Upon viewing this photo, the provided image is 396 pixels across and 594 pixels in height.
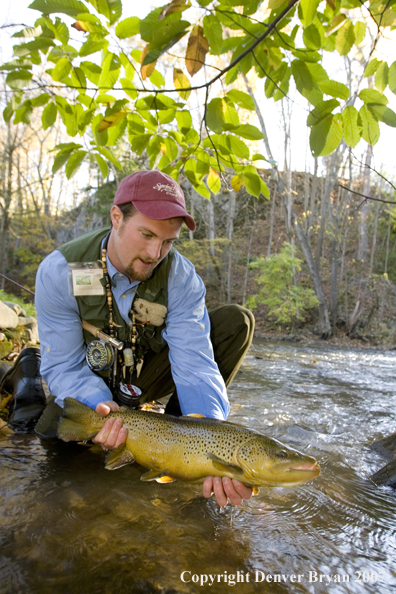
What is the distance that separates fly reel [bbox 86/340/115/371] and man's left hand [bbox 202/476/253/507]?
122 centimetres

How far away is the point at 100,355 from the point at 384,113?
7.78ft

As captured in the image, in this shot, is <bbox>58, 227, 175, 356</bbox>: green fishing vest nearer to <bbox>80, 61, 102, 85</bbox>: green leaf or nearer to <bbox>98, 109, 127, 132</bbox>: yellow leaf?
<bbox>98, 109, 127, 132</bbox>: yellow leaf

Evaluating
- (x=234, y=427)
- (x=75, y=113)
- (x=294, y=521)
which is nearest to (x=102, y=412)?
(x=234, y=427)

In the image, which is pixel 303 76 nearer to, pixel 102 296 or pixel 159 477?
pixel 102 296

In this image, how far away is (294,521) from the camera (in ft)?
7.66

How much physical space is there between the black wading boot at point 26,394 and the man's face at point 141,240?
1438 mm

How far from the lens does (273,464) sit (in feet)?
6.56

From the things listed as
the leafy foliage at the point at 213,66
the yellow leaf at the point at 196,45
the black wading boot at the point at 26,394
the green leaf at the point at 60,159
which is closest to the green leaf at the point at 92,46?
the leafy foliage at the point at 213,66

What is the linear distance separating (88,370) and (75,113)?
1848mm

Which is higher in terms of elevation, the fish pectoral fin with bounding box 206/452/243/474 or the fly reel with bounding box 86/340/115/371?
the fly reel with bounding box 86/340/115/371

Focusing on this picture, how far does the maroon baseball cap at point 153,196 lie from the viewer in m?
2.79

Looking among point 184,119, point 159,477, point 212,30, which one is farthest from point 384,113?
point 159,477

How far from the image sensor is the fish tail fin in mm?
2535

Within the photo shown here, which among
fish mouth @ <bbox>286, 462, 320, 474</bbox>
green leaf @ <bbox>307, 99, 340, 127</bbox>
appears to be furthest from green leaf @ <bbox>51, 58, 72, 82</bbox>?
fish mouth @ <bbox>286, 462, 320, 474</bbox>
